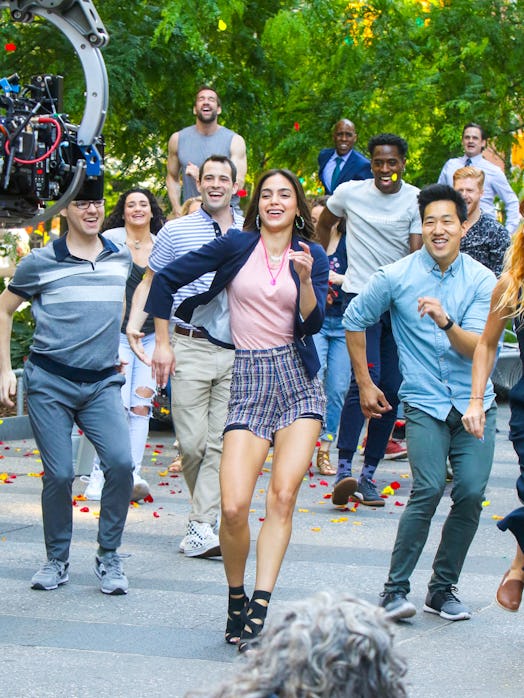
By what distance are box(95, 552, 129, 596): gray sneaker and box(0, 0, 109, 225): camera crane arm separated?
6.46 ft

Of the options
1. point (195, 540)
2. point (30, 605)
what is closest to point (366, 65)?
point (195, 540)

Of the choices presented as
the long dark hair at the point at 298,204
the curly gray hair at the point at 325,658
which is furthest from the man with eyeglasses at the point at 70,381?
the curly gray hair at the point at 325,658

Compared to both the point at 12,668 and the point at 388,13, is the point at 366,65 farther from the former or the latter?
the point at 12,668

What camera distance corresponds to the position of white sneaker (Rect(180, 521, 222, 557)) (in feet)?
24.7

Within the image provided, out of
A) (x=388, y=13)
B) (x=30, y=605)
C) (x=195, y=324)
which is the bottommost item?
(x=30, y=605)

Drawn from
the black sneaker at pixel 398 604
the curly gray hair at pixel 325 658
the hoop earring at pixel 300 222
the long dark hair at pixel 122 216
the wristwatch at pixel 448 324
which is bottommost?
the black sneaker at pixel 398 604

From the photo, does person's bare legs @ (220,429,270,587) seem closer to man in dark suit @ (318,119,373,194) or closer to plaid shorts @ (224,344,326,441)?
plaid shorts @ (224,344,326,441)

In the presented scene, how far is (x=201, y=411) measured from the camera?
770 cm

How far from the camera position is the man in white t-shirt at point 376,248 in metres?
9.27

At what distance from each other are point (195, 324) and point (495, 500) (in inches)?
154

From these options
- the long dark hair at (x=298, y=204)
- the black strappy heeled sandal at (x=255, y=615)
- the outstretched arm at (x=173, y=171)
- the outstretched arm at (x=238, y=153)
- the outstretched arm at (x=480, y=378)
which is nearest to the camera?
the black strappy heeled sandal at (x=255, y=615)

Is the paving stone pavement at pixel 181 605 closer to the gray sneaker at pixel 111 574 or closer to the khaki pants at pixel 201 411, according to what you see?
the gray sneaker at pixel 111 574

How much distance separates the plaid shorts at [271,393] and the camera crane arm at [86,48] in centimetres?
107

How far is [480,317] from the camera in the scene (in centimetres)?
642
